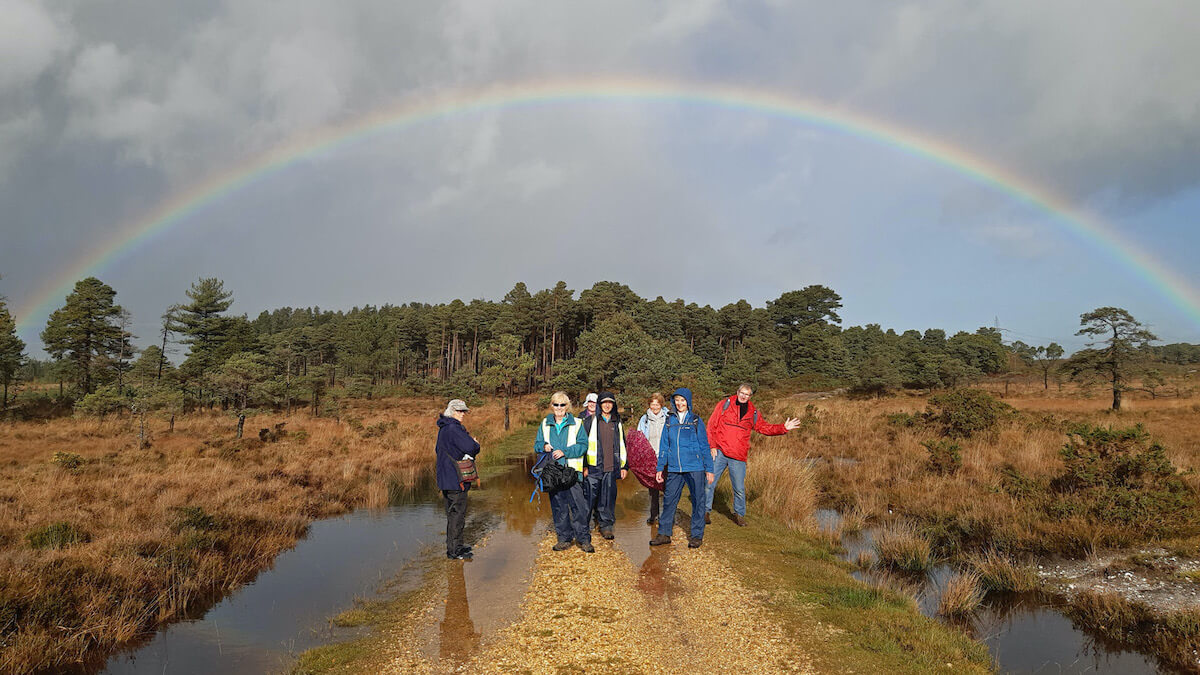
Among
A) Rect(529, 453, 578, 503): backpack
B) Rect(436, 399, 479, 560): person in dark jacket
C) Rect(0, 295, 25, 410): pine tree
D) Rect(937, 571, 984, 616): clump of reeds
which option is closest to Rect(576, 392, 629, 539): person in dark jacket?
Rect(529, 453, 578, 503): backpack

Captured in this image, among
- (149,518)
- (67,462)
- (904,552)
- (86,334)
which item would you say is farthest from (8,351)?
(904,552)

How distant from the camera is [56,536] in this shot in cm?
815

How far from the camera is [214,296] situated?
47812 millimetres

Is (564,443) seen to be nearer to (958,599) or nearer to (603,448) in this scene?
(603,448)

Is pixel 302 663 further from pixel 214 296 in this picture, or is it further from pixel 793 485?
pixel 214 296

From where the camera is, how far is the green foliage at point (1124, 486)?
8805 millimetres

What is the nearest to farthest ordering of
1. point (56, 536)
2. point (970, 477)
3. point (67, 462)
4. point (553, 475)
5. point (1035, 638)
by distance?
point (1035, 638), point (553, 475), point (56, 536), point (970, 477), point (67, 462)

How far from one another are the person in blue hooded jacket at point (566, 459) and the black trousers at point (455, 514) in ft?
4.20

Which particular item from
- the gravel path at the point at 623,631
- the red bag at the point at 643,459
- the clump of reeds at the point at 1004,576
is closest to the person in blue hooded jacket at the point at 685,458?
the red bag at the point at 643,459

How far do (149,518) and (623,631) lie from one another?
9.43 m

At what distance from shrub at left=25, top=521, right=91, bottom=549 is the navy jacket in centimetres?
566

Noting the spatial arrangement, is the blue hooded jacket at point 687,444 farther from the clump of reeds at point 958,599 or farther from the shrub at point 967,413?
the shrub at point 967,413

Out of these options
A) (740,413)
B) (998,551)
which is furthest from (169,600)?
(998,551)

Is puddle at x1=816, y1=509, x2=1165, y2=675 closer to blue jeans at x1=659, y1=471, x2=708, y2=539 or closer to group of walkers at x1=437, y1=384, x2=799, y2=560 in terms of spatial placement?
blue jeans at x1=659, y1=471, x2=708, y2=539
